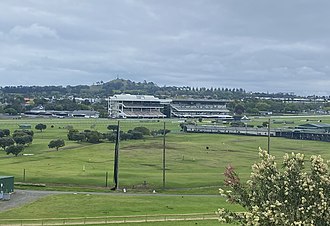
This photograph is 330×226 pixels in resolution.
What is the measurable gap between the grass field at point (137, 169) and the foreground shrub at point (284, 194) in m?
18.7

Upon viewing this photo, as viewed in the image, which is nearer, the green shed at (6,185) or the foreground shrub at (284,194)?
the foreground shrub at (284,194)

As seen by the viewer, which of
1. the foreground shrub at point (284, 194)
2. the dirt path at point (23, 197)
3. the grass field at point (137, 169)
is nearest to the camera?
the foreground shrub at point (284, 194)

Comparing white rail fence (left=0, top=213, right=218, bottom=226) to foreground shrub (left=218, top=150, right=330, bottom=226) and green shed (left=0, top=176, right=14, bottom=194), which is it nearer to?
green shed (left=0, top=176, right=14, bottom=194)

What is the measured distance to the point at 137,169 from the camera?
73.2m

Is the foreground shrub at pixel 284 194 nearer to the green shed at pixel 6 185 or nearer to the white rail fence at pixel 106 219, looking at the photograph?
the white rail fence at pixel 106 219

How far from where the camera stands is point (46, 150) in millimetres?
92875

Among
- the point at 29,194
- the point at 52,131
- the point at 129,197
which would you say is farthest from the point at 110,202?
Answer: the point at 52,131

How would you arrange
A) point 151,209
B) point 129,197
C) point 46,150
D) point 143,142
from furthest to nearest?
1. point 143,142
2. point 46,150
3. point 129,197
4. point 151,209

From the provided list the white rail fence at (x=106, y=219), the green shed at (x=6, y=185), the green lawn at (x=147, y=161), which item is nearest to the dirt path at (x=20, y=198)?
the green shed at (x=6, y=185)

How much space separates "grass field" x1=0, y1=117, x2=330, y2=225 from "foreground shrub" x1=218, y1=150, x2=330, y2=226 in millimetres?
18698

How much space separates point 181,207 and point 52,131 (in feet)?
283

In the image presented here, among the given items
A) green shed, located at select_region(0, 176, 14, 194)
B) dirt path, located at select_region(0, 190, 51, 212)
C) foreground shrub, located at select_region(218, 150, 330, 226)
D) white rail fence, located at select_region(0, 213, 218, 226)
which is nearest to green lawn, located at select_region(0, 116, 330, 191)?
dirt path, located at select_region(0, 190, 51, 212)

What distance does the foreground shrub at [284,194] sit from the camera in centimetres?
1839

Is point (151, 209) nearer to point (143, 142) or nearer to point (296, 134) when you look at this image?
point (143, 142)
